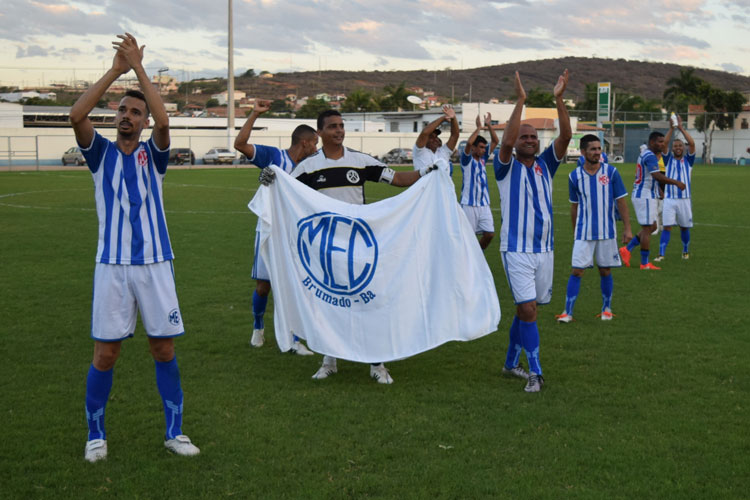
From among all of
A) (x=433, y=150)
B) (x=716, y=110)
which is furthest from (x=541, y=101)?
(x=433, y=150)

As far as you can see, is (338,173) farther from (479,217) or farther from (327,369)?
(479,217)

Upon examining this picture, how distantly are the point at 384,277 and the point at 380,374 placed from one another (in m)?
0.95

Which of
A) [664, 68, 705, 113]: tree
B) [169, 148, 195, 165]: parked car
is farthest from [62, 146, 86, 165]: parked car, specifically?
[664, 68, 705, 113]: tree

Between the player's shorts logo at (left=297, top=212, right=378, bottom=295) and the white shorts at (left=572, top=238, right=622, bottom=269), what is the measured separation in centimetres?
384

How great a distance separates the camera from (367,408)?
6.36 meters

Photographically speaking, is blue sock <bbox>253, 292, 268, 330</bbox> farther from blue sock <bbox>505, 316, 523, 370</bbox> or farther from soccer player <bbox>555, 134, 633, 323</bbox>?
soccer player <bbox>555, 134, 633, 323</bbox>

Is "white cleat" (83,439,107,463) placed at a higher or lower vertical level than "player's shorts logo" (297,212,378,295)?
lower

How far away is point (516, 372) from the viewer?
23.9 ft

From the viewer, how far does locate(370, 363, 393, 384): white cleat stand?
7102 mm

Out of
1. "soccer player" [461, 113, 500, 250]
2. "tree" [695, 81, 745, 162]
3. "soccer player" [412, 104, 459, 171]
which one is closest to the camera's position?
"soccer player" [412, 104, 459, 171]

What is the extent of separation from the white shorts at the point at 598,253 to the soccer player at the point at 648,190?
4.14 m

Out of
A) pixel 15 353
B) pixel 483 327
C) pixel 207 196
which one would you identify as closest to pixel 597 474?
pixel 483 327

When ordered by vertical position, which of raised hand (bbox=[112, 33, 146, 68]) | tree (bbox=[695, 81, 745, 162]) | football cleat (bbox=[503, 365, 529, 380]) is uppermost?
tree (bbox=[695, 81, 745, 162])

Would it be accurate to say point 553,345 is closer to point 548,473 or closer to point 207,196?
point 548,473
